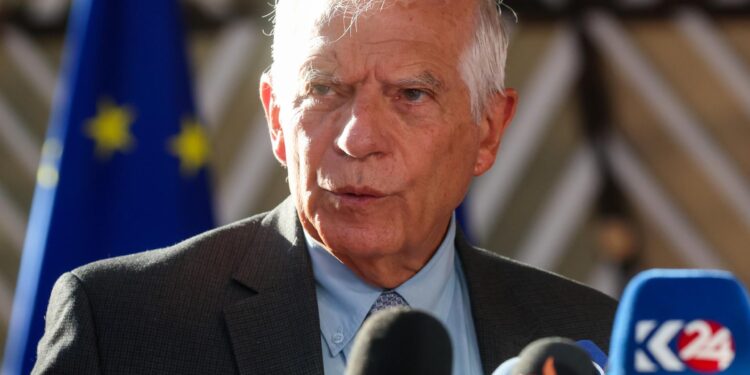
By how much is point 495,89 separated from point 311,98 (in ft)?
0.98

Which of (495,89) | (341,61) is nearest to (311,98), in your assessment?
(341,61)

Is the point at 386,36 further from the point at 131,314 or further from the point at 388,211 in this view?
the point at 131,314

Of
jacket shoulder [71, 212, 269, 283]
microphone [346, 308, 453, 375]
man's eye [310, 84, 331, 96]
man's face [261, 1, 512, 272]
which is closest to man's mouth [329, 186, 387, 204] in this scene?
man's face [261, 1, 512, 272]

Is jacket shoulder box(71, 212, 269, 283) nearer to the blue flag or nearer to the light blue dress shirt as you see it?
the light blue dress shirt

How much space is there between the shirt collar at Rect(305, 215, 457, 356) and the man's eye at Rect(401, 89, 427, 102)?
24 centimetres

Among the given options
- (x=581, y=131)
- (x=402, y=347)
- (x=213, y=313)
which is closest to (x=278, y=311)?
(x=213, y=313)

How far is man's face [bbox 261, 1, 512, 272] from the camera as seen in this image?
167cm

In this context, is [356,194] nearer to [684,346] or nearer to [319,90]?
[319,90]

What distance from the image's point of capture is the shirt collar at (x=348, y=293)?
69.2 inches

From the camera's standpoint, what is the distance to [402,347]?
3.48 feet

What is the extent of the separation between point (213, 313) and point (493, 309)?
15.8 inches

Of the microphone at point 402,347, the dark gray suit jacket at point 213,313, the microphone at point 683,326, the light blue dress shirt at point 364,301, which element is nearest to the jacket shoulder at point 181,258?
the dark gray suit jacket at point 213,313

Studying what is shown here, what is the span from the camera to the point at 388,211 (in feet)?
5.53

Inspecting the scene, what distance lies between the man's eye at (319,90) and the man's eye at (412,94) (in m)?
0.10
